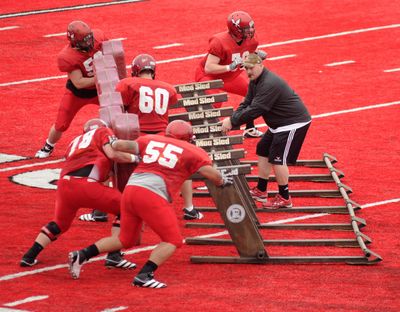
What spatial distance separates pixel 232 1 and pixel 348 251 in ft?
47.9

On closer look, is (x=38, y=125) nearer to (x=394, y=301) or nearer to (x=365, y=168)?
(x=365, y=168)

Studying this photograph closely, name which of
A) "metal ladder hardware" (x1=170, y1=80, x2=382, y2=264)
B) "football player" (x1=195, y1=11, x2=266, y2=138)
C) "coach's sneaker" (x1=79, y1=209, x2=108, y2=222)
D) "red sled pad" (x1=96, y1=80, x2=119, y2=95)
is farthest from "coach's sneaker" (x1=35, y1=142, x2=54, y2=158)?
"red sled pad" (x1=96, y1=80, x2=119, y2=95)

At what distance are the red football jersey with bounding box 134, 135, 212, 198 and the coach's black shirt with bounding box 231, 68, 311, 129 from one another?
2.35 m

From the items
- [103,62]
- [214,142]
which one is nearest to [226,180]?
[214,142]

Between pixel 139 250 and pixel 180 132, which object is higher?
pixel 180 132

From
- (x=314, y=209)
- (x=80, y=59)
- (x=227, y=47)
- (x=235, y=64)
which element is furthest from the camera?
(x=227, y=47)

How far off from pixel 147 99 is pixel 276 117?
1595 mm

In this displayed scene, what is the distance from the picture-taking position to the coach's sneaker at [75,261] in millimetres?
11117

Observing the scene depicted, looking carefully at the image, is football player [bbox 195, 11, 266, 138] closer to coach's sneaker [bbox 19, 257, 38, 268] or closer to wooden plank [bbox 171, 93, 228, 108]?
wooden plank [bbox 171, 93, 228, 108]

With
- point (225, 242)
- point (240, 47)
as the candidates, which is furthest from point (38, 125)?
point (225, 242)

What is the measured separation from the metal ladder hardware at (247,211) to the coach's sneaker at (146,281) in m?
1.05

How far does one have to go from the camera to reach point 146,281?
1088cm

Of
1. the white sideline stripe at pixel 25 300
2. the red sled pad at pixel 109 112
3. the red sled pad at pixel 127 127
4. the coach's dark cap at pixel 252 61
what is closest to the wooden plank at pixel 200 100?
the coach's dark cap at pixel 252 61

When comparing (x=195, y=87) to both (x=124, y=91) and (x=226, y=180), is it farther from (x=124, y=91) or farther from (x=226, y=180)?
(x=226, y=180)
